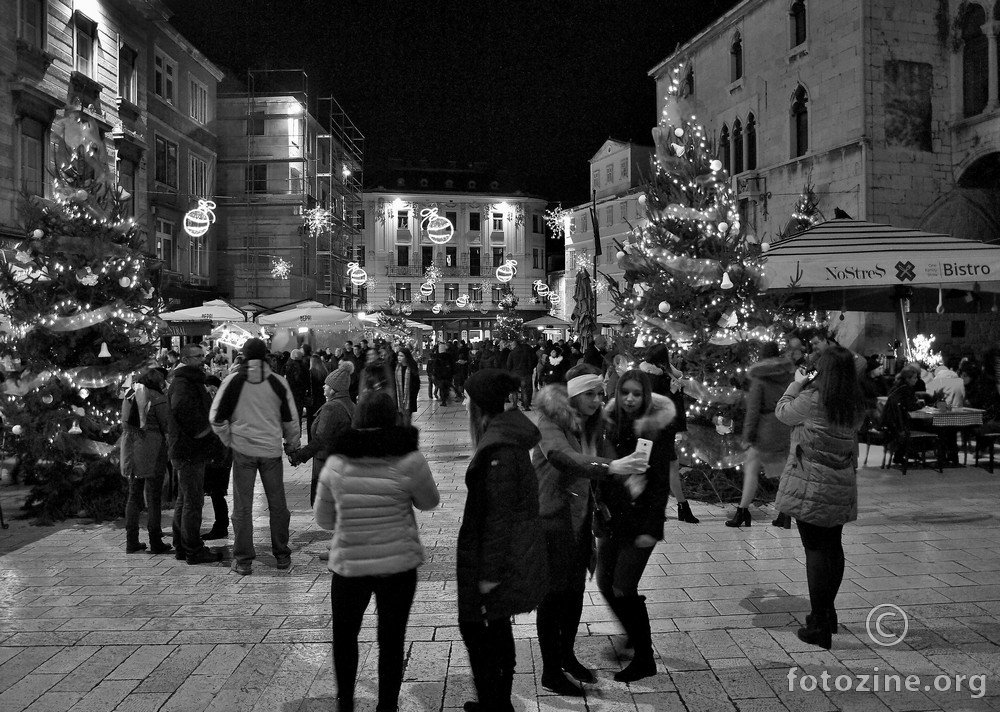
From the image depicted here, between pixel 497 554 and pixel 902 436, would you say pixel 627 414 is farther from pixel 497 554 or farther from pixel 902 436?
pixel 902 436

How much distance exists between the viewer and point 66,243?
912cm

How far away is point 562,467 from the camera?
4.13m

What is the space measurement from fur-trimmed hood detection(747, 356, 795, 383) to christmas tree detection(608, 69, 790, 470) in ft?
6.09

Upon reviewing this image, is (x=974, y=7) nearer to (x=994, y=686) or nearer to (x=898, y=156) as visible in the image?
(x=898, y=156)

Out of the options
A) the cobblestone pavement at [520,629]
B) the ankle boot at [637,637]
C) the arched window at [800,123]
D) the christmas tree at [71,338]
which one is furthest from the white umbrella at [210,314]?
the arched window at [800,123]

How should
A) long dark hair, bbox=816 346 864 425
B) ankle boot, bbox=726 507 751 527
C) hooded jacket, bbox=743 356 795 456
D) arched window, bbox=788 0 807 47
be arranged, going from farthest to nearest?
1. arched window, bbox=788 0 807 47
2. ankle boot, bbox=726 507 751 527
3. hooded jacket, bbox=743 356 795 456
4. long dark hair, bbox=816 346 864 425

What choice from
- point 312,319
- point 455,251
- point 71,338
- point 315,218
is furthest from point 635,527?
point 455,251

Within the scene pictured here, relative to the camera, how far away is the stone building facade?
6512cm

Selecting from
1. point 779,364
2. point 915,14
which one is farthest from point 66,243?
point 915,14

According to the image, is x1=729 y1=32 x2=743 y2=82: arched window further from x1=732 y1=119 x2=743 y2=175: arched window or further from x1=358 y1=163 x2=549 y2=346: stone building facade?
x1=358 y1=163 x2=549 y2=346: stone building facade

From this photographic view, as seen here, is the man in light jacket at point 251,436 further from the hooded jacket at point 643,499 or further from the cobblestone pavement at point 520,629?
the hooded jacket at point 643,499

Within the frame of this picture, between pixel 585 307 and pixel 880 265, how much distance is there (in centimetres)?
1691

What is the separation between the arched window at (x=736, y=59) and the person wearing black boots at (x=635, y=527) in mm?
28493

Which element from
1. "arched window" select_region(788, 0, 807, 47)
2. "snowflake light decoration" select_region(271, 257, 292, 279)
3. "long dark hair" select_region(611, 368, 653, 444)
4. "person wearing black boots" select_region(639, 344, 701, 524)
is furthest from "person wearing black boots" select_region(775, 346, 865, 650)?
"snowflake light decoration" select_region(271, 257, 292, 279)
